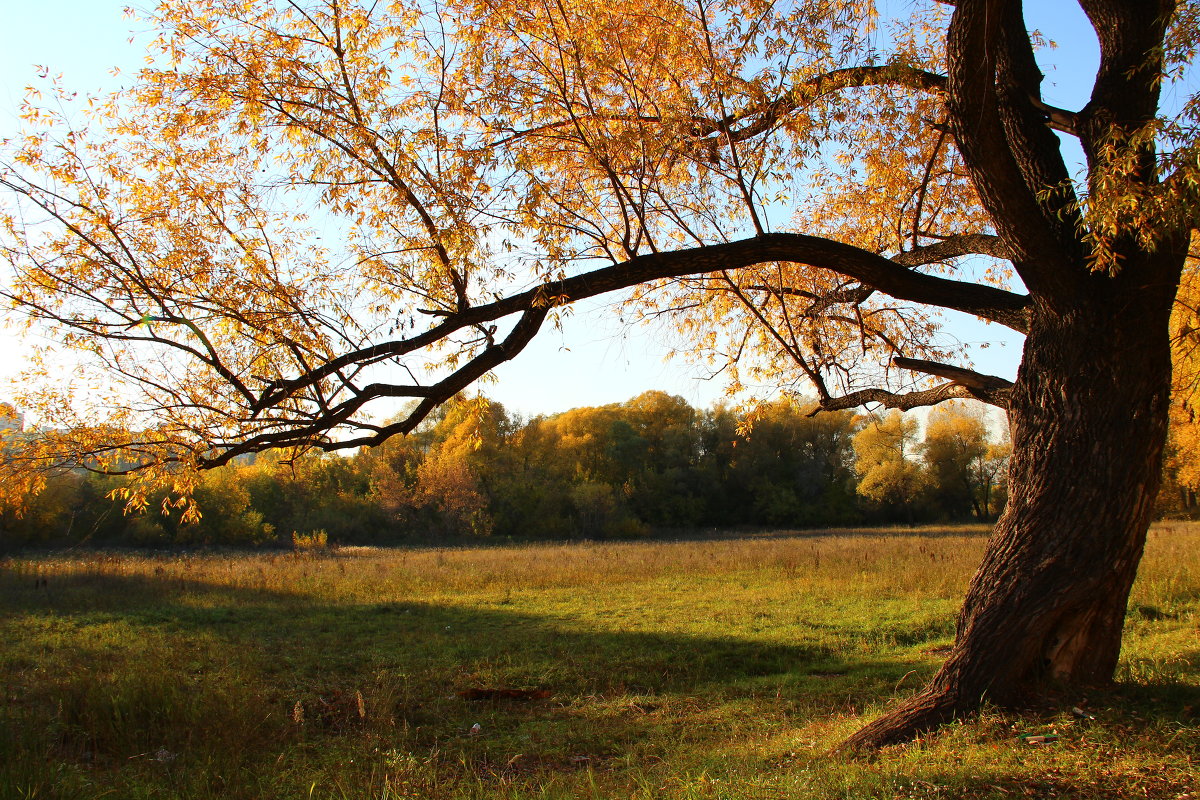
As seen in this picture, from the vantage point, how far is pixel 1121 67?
5.44 meters

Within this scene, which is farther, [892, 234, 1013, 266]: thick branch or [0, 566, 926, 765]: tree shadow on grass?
[892, 234, 1013, 266]: thick branch

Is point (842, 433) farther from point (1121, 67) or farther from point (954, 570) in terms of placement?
point (1121, 67)

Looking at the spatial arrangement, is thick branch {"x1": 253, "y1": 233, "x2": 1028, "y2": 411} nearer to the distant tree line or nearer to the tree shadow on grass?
the tree shadow on grass

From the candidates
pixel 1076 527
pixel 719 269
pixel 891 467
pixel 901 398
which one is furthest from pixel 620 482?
pixel 1076 527

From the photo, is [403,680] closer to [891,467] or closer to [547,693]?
[547,693]

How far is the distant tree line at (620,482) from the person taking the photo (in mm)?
46938

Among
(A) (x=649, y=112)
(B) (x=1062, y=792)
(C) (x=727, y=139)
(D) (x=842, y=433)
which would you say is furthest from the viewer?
(D) (x=842, y=433)

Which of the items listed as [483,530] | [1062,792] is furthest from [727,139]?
[483,530]

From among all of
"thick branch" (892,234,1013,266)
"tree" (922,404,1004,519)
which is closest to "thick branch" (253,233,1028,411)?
"thick branch" (892,234,1013,266)

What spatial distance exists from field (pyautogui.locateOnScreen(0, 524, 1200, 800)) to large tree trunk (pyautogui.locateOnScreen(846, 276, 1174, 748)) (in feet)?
0.87

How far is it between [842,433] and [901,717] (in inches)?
2458

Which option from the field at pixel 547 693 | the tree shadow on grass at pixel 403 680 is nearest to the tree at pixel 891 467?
the field at pixel 547 693

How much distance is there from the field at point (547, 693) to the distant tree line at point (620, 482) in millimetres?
28960

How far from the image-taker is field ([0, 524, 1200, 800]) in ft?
14.3
